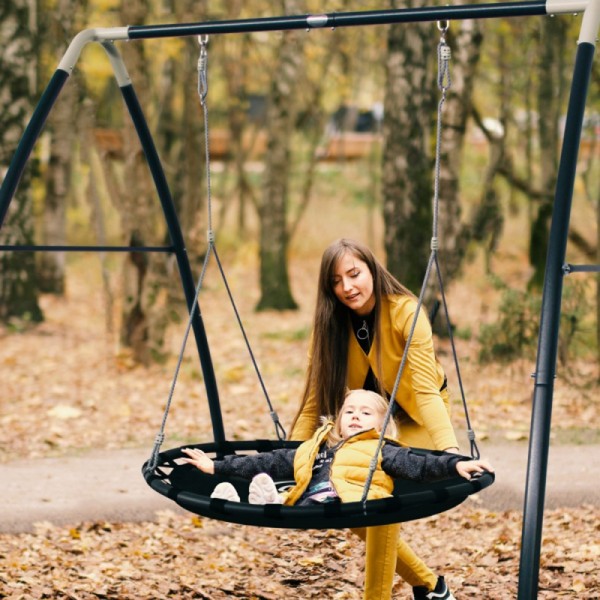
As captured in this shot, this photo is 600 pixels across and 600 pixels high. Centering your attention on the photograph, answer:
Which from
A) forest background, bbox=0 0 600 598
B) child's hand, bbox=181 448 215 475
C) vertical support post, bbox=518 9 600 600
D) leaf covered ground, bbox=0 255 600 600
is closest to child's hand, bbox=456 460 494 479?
vertical support post, bbox=518 9 600 600

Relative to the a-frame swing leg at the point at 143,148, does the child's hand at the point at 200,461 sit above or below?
below

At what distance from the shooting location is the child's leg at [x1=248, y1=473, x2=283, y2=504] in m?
3.47

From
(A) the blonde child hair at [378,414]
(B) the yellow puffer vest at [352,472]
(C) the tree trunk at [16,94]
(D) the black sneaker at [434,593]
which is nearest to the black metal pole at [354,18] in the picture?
(A) the blonde child hair at [378,414]

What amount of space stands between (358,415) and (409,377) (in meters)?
0.26

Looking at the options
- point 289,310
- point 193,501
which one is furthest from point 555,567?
point 289,310

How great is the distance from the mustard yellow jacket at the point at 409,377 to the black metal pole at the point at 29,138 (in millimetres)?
1369

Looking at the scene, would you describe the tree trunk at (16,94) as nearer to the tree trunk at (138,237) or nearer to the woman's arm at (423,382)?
the tree trunk at (138,237)

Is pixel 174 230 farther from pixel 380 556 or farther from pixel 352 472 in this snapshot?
pixel 380 556

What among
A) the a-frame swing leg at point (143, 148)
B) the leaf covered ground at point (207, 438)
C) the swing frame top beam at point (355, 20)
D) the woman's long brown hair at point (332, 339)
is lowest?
the leaf covered ground at point (207, 438)

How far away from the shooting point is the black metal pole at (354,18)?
3.24m

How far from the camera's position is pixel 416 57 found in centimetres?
845

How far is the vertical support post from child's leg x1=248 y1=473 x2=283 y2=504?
2.94 feet

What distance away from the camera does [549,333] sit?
310cm

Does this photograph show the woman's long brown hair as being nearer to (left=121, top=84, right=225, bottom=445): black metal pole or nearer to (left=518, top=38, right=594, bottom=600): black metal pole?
(left=518, top=38, right=594, bottom=600): black metal pole
